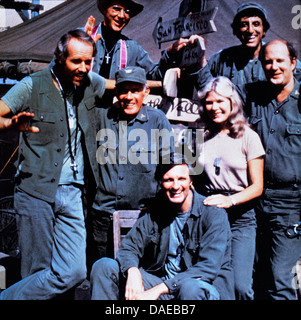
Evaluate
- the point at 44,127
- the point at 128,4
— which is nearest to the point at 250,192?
the point at 44,127

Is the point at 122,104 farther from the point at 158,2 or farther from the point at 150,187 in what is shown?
the point at 158,2

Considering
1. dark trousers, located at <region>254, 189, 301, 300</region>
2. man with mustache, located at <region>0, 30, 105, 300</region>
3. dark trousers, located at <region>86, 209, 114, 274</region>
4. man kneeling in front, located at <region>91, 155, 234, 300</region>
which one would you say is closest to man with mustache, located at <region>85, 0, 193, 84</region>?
man with mustache, located at <region>0, 30, 105, 300</region>

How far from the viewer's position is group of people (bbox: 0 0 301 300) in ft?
9.51

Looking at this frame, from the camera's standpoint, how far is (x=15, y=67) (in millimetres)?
5227

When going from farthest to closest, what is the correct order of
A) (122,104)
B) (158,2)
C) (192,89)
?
(158,2) < (192,89) < (122,104)

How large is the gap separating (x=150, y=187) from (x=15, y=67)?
3.10m

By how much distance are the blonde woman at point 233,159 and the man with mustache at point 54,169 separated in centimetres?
106

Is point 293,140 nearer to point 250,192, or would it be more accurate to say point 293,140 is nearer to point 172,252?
point 250,192

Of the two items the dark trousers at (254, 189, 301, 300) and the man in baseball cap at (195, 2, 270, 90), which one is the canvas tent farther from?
the dark trousers at (254, 189, 301, 300)

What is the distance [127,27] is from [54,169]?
2369 mm

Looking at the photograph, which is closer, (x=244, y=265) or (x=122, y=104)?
(x=244, y=265)

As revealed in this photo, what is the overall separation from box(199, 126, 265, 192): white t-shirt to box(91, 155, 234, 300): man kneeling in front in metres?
0.32

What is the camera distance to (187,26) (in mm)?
3303
